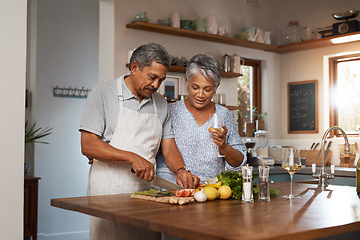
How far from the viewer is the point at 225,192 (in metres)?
2.15

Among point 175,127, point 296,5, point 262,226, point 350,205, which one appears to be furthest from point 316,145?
point 262,226

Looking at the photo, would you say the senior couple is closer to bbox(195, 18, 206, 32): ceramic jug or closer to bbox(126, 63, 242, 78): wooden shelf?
bbox(126, 63, 242, 78): wooden shelf

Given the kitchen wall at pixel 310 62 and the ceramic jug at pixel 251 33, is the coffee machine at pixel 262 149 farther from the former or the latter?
the ceramic jug at pixel 251 33

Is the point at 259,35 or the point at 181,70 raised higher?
the point at 259,35

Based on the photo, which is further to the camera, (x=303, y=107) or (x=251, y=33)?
(x=303, y=107)

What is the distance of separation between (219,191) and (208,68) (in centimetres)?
80

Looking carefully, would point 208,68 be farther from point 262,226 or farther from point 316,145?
point 316,145

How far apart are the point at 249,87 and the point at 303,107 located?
0.74 meters

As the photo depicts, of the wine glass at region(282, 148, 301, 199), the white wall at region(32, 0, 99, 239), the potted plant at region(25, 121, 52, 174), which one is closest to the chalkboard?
the white wall at region(32, 0, 99, 239)

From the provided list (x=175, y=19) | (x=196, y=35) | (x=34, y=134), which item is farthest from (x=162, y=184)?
(x=34, y=134)

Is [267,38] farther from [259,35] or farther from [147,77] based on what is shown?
[147,77]

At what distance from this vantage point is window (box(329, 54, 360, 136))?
18.0ft

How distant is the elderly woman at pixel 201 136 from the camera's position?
266 cm

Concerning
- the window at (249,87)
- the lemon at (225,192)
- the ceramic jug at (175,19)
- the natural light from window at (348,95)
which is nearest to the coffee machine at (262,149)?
the window at (249,87)
